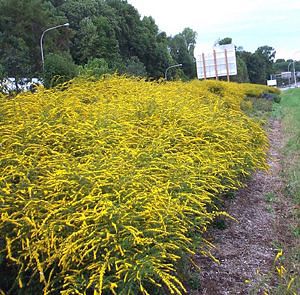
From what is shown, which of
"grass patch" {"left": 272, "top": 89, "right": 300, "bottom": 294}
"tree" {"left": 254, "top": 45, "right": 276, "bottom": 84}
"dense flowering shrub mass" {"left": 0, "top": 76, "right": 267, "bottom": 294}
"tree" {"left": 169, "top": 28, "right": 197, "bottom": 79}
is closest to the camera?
"dense flowering shrub mass" {"left": 0, "top": 76, "right": 267, "bottom": 294}

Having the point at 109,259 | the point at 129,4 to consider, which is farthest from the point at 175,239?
the point at 129,4

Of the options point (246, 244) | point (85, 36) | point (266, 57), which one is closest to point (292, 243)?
point (246, 244)

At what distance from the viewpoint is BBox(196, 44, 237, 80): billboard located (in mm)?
34938

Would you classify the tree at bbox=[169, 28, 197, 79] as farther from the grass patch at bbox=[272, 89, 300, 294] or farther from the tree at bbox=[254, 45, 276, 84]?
the grass patch at bbox=[272, 89, 300, 294]

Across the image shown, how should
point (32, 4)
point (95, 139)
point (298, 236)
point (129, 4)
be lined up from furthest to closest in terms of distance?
point (129, 4) < point (32, 4) < point (298, 236) < point (95, 139)

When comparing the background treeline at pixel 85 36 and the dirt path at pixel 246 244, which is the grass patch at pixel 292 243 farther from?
the background treeline at pixel 85 36

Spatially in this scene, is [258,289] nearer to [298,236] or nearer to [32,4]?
[298,236]

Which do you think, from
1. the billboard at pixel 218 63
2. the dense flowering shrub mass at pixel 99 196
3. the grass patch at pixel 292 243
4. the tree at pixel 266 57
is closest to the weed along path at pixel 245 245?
the grass patch at pixel 292 243

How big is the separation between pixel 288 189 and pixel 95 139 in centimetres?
303

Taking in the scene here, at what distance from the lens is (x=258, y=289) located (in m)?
3.36

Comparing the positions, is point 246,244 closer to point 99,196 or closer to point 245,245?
point 245,245

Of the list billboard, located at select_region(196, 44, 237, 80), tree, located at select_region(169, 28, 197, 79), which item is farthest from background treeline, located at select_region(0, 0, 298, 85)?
billboard, located at select_region(196, 44, 237, 80)

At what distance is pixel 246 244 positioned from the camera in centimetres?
A: 427

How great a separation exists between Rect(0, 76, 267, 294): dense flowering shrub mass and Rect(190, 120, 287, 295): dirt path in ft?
1.07
